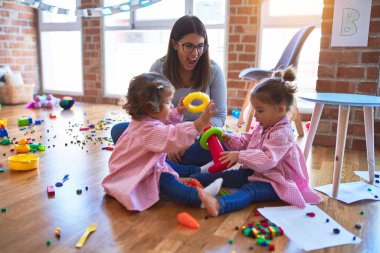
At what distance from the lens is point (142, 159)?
57.9 inches

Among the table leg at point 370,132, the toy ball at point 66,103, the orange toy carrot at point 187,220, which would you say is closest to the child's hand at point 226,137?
the orange toy carrot at point 187,220

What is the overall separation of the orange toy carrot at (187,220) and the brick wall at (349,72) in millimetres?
1537

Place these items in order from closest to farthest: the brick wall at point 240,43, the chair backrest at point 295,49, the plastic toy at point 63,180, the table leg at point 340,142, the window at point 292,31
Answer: the table leg at point 340,142
the plastic toy at point 63,180
the chair backrest at point 295,49
the window at point 292,31
the brick wall at point 240,43

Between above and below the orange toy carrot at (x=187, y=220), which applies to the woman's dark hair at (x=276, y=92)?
above

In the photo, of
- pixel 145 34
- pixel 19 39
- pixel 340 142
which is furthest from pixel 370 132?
pixel 19 39

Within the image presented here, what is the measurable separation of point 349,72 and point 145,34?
7.78 ft

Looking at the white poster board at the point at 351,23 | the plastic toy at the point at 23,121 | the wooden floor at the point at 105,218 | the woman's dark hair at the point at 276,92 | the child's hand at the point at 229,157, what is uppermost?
the white poster board at the point at 351,23

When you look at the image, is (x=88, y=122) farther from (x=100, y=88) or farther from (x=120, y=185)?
(x=120, y=185)

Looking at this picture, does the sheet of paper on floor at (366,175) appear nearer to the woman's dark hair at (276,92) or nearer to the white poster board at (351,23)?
the woman's dark hair at (276,92)

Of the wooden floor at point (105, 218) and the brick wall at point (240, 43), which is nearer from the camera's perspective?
the wooden floor at point (105, 218)

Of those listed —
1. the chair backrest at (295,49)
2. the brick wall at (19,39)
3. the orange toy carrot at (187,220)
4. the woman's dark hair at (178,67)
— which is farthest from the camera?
the brick wall at (19,39)

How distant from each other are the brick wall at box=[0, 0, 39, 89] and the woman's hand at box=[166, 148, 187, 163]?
332 cm

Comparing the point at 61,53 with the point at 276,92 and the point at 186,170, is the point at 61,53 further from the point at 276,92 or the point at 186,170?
the point at 276,92

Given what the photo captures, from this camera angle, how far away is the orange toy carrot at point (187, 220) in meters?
Answer: 1.24
